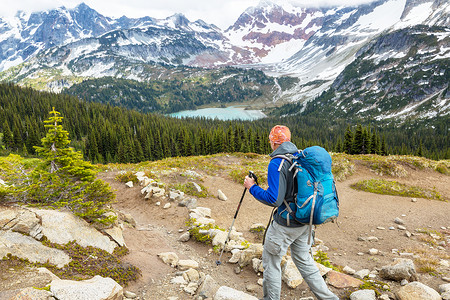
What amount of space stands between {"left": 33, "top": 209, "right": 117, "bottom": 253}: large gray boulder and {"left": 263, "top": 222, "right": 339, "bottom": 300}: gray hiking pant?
517cm

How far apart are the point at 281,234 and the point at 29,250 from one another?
604cm

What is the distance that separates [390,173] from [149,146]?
78.8 meters

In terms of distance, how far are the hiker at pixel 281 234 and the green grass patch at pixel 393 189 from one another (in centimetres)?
1760

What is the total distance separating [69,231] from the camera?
6887 mm

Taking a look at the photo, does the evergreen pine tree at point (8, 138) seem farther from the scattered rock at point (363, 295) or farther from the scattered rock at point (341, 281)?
the scattered rock at point (363, 295)

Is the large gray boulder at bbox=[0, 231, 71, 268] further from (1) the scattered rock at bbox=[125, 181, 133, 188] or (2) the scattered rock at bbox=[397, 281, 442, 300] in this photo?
(1) the scattered rock at bbox=[125, 181, 133, 188]

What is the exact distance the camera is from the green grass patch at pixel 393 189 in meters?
18.4

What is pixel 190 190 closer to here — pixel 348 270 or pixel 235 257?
pixel 235 257

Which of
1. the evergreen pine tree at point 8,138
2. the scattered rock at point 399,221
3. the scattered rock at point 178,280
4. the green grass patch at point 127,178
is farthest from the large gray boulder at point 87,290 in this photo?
the evergreen pine tree at point 8,138

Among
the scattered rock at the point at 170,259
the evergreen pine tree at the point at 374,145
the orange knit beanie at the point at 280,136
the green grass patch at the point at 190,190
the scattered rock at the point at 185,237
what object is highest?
the orange knit beanie at the point at 280,136

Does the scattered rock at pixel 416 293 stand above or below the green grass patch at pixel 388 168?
above

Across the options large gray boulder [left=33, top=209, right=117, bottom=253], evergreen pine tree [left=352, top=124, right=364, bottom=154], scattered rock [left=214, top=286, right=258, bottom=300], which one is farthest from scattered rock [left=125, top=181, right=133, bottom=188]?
evergreen pine tree [left=352, top=124, right=364, bottom=154]

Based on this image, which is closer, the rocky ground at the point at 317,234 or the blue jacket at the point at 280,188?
the blue jacket at the point at 280,188

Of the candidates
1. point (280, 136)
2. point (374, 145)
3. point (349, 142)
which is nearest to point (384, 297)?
point (280, 136)
